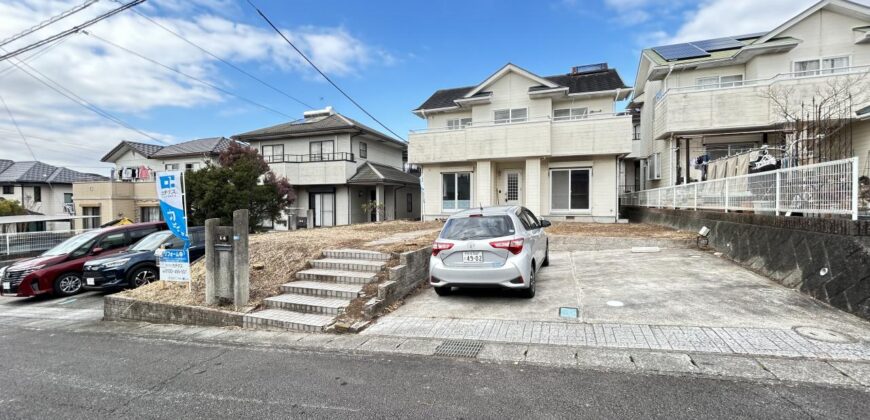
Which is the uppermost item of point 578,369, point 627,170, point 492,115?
point 492,115

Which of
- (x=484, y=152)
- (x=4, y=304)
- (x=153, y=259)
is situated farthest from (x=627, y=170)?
(x=4, y=304)

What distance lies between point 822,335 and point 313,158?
22.6 m

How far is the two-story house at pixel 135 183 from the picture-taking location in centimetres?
2386

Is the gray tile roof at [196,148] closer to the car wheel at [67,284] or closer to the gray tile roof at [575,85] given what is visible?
the gray tile roof at [575,85]

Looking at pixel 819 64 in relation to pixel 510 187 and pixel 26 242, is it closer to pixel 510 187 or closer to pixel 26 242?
pixel 510 187

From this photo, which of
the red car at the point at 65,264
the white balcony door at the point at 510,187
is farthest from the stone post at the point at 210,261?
the white balcony door at the point at 510,187

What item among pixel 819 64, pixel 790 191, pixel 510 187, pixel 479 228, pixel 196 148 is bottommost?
pixel 479 228

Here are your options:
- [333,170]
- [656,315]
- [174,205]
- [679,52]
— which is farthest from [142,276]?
[679,52]

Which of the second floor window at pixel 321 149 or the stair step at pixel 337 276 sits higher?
the second floor window at pixel 321 149

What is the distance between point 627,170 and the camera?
2191 cm

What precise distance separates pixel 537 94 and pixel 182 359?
15.8 m

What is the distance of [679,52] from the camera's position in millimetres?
15633

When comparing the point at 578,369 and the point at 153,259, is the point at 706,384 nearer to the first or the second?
the point at 578,369

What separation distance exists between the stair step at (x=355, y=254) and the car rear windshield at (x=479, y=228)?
178 centimetres
